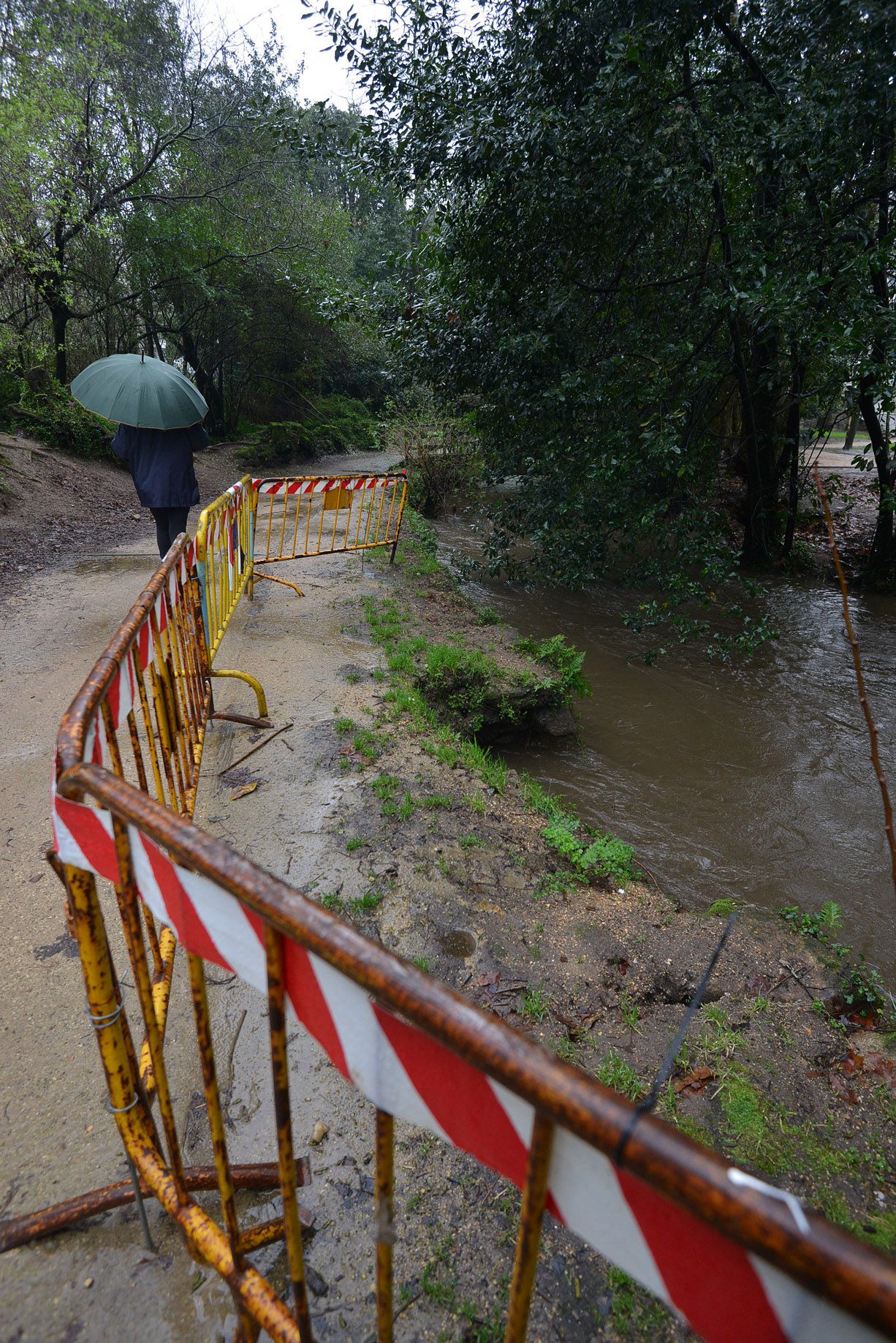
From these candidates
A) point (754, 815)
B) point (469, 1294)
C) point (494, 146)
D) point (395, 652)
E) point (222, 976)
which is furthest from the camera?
point (395, 652)

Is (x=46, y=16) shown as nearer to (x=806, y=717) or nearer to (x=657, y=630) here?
(x=657, y=630)

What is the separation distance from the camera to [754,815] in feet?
18.7

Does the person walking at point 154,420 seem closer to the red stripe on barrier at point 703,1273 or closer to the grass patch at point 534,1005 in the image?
the grass patch at point 534,1005

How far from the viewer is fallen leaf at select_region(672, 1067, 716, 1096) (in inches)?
107

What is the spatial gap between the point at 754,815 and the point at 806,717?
233cm

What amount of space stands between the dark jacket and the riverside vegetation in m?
2.87

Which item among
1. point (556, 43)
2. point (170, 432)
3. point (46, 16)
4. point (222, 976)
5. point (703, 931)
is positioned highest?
point (46, 16)

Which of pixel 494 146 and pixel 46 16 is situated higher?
pixel 46 16

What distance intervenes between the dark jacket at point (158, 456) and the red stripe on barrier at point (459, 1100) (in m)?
5.91

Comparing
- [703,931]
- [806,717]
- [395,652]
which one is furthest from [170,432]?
[806,717]

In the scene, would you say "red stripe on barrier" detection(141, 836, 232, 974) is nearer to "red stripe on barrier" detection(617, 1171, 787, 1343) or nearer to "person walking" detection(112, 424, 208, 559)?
"red stripe on barrier" detection(617, 1171, 787, 1343)

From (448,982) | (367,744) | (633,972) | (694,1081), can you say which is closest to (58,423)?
(367,744)

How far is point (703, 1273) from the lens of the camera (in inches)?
32.1

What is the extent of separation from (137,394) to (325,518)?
726 cm
